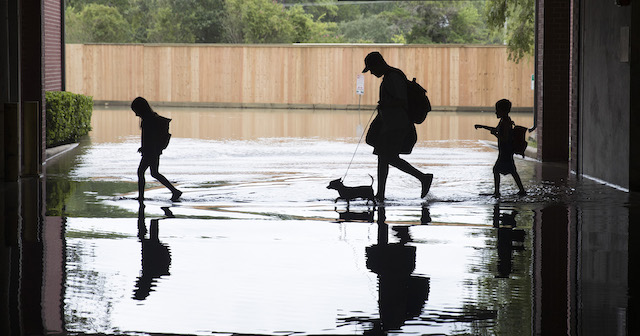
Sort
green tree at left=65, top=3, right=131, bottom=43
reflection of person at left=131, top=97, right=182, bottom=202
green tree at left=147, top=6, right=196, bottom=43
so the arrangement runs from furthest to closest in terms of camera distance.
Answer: green tree at left=147, top=6, right=196, bottom=43 < green tree at left=65, top=3, right=131, bottom=43 < reflection of person at left=131, top=97, right=182, bottom=202

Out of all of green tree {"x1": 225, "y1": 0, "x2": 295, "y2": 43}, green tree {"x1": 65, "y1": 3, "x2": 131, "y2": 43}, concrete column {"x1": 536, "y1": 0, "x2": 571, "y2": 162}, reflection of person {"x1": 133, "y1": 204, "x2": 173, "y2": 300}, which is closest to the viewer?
reflection of person {"x1": 133, "y1": 204, "x2": 173, "y2": 300}

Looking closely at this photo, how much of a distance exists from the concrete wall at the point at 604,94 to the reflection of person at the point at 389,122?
310 cm

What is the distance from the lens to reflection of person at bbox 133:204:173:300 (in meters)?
7.36

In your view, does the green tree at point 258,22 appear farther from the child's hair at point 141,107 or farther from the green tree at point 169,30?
the child's hair at point 141,107

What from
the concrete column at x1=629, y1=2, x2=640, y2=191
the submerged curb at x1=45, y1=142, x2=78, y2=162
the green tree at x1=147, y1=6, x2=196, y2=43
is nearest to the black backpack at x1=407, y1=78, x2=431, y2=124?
the concrete column at x1=629, y1=2, x2=640, y2=191

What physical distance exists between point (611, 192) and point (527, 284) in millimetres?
6477

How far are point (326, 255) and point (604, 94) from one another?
7.50 metres

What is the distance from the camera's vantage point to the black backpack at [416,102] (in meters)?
12.7

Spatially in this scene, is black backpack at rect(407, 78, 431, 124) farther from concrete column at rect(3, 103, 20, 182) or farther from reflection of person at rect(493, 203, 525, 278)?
concrete column at rect(3, 103, 20, 182)

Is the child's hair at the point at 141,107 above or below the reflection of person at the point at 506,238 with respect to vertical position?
above

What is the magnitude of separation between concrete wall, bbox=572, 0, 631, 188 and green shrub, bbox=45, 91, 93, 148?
10672mm

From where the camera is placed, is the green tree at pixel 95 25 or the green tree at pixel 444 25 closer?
the green tree at pixel 95 25

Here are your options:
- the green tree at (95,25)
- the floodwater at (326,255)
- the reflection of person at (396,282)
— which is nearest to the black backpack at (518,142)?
the floodwater at (326,255)


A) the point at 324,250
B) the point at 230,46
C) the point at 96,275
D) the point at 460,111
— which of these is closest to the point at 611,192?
the point at 324,250
